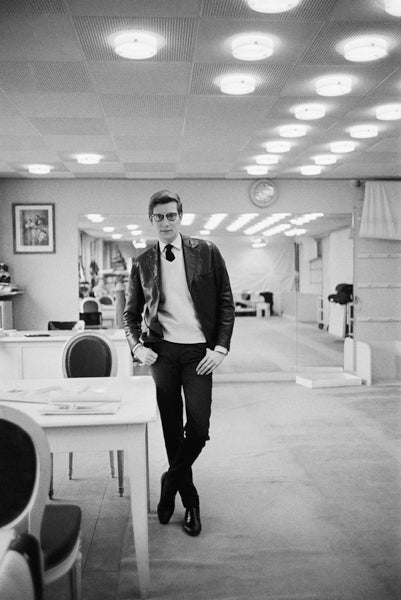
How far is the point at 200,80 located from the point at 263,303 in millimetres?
5712

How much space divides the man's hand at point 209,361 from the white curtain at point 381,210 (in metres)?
5.82

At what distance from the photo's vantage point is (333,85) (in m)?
4.26

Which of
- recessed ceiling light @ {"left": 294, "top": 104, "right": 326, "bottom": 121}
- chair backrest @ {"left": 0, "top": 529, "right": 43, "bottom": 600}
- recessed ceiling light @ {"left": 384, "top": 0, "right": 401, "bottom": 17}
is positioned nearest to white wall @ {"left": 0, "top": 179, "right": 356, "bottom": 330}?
recessed ceiling light @ {"left": 294, "top": 104, "right": 326, "bottom": 121}

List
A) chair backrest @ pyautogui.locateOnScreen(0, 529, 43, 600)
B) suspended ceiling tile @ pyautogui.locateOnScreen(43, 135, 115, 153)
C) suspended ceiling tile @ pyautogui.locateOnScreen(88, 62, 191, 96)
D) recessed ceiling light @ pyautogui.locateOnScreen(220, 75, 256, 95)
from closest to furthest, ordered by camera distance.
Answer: chair backrest @ pyautogui.locateOnScreen(0, 529, 43, 600) < suspended ceiling tile @ pyautogui.locateOnScreen(88, 62, 191, 96) < recessed ceiling light @ pyautogui.locateOnScreen(220, 75, 256, 95) < suspended ceiling tile @ pyautogui.locateOnScreen(43, 135, 115, 153)

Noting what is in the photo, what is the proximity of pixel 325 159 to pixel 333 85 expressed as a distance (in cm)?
273

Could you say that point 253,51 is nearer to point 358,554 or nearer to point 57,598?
point 358,554

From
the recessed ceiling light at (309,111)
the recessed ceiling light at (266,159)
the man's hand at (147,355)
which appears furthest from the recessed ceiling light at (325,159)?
the man's hand at (147,355)

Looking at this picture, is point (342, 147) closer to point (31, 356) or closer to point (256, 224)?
point (256, 224)

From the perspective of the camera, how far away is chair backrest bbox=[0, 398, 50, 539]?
1646 mm

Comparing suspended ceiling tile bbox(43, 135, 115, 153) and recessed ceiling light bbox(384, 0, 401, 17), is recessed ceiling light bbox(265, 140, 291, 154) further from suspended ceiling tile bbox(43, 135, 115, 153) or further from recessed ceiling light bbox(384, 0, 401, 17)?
recessed ceiling light bbox(384, 0, 401, 17)

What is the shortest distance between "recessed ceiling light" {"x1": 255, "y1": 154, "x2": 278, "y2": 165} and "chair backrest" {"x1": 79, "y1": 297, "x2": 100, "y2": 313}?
116 inches

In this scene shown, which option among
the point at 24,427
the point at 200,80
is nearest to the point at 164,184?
the point at 200,80

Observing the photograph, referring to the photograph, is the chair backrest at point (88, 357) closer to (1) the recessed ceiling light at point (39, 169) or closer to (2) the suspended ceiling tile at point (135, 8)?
(2) the suspended ceiling tile at point (135, 8)

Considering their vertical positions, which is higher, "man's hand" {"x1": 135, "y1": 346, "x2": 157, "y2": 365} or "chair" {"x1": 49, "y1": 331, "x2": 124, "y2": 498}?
"man's hand" {"x1": 135, "y1": 346, "x2": 157, "y2": 365}
